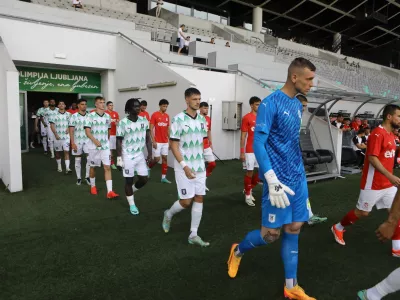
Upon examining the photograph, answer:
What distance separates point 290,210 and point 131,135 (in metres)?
3.36

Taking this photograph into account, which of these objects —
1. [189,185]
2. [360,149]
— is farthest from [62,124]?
[360,149]

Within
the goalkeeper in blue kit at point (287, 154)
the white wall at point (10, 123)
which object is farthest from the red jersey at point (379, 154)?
the white wall at point (10, 123)

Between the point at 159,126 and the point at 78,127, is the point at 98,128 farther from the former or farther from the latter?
the point at 159,126

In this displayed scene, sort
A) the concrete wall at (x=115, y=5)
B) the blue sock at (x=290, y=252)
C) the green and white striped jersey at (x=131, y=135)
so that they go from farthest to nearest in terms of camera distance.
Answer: the concrete wall at (x=115, y=5) < the green and white striped jersey at (x=131, y=135) < the blue sock at (x=290, y=252)

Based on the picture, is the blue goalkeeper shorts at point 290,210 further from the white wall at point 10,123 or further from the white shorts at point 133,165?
the white wall at point 10,123

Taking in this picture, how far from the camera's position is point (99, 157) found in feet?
21.9

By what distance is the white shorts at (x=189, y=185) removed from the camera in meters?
4.10

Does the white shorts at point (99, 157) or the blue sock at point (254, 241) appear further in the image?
the white shorts at point (99, 157)

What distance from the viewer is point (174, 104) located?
10258 millimetres

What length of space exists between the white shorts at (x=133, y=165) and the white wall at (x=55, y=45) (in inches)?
360

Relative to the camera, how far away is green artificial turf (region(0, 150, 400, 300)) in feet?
10.3

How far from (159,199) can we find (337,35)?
1582 inches

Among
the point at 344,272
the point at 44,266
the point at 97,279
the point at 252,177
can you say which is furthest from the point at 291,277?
the point at 252,177

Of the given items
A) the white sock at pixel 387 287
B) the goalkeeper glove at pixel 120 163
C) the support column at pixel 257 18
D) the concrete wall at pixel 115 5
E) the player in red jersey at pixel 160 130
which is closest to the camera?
the white sock at pixel 387 287
